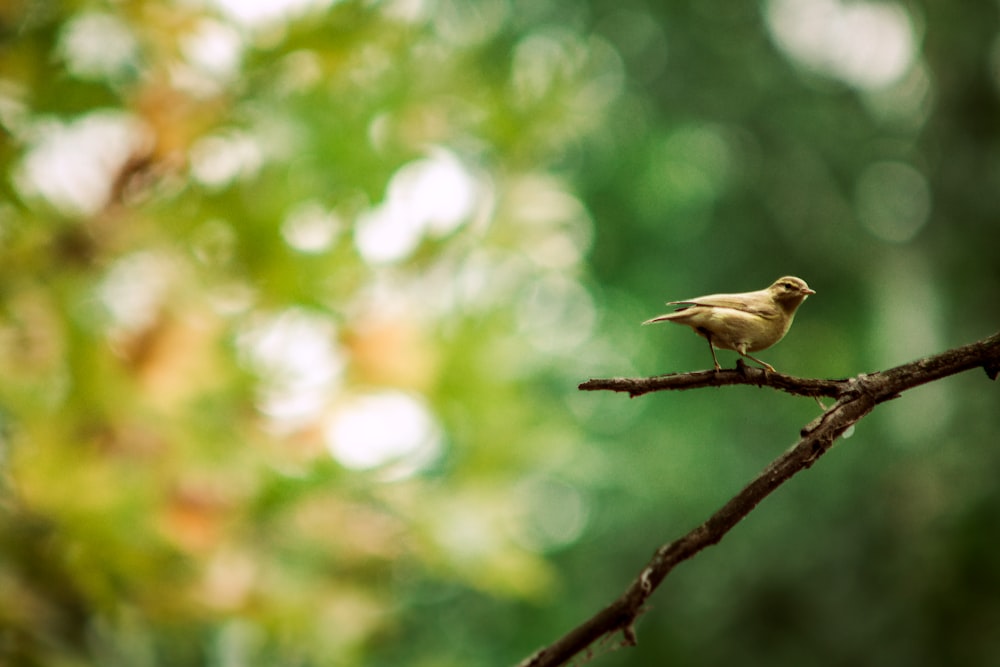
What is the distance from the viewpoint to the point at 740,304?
10.8 inches

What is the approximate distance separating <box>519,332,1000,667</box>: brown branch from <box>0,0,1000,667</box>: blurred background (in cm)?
41

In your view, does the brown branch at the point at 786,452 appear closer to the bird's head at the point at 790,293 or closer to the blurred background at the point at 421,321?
the bird's head at the point at 790,293

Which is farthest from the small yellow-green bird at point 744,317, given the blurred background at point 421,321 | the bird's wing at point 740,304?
the blurred background at point 421,321

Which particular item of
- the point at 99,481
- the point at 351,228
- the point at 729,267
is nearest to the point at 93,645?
the point at 99,481

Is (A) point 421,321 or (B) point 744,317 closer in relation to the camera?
(B) point 744,317

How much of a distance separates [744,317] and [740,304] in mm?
11

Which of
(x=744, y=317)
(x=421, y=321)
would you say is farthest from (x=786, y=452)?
(x=421, y=321)

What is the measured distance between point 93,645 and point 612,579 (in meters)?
1.04

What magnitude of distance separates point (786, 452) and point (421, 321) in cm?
85

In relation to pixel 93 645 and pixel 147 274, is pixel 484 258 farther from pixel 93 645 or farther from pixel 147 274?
pixel 93 645

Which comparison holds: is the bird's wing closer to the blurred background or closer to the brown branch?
the brown branch

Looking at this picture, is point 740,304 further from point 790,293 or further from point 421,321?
point 421,321

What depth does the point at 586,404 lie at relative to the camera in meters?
1.76

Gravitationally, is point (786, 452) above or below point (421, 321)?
below
